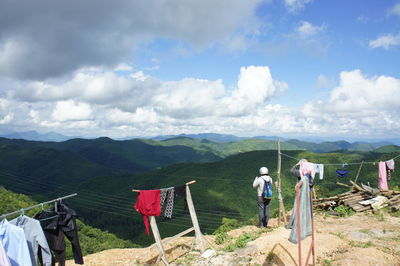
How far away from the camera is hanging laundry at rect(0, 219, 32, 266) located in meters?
6.30

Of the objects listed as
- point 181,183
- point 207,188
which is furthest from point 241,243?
point 181,183

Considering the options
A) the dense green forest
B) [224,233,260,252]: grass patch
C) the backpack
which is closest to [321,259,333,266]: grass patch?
[224,233,260,252]: grass patch

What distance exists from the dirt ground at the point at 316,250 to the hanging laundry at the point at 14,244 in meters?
A: 6.71

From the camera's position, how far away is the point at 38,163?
19612cm

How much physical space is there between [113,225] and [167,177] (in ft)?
140

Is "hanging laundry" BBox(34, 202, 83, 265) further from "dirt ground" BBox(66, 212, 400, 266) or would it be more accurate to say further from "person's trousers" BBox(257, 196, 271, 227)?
→ "person's trousers" BBox(257, 196, 271, 227)

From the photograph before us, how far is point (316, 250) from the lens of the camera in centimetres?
1014

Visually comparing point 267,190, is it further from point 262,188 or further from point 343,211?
point 343,211

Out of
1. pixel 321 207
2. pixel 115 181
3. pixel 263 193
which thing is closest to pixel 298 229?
pixel 263 193

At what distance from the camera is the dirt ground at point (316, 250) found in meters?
9.48

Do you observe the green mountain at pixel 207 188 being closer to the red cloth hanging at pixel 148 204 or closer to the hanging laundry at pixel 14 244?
the red cloth hanging at pixel 148 204

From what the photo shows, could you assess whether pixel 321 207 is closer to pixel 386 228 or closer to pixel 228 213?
pixel 386 228

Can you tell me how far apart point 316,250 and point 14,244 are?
999 cm

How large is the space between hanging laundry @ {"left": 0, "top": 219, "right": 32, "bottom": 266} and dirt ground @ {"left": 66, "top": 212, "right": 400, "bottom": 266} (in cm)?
671
